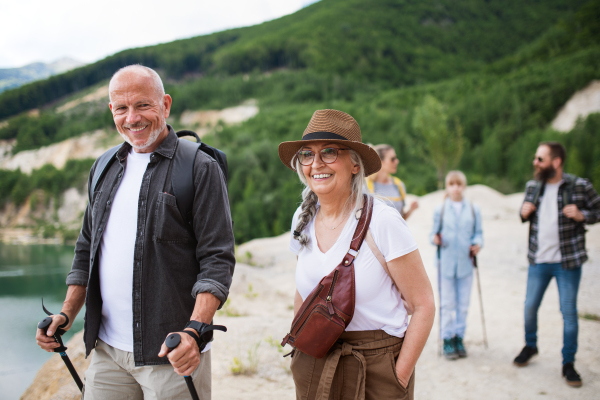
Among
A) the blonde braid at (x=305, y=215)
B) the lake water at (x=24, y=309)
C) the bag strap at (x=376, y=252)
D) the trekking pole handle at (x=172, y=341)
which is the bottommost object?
the lake water at (x=24, y=309)

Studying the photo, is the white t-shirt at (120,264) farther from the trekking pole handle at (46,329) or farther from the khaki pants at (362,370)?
the khaki pants at (362,370)

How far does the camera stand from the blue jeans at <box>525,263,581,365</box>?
3.55 meters

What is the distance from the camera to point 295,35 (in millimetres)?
91688

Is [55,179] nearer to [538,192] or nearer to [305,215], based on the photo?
[538,192]

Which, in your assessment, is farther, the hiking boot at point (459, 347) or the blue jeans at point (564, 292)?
the hiking boot at point (459, 347)

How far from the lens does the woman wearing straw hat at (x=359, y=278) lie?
1572 millimetres

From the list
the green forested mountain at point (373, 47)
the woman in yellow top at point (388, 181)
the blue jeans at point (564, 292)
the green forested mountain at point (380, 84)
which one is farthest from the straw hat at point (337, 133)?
the green forested mountain at point (373, 47)

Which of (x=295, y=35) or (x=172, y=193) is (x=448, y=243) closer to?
(x=172, y=193)

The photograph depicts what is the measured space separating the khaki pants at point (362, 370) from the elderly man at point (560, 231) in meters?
2.67

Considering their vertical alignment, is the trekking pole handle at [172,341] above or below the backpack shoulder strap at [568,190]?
below

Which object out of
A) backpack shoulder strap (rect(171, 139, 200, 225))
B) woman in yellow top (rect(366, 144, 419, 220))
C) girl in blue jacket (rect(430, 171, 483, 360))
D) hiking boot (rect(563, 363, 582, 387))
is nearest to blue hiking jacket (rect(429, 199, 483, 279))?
girl in blue jacket (rect(430, 171, 483, 360))

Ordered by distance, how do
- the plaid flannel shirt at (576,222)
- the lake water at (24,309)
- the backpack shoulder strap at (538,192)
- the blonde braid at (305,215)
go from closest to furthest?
the blonde braid at (305,215)
the plaid flannel shirt at (576,222)
the backpack shoulder strap at (538,192)
the lake water at (24,309)

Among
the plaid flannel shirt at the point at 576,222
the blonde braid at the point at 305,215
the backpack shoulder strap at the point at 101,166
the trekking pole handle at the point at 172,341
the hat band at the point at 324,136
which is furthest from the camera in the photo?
the plaid flannel shirt at the point at 576,222

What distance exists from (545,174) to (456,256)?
1168 mm
